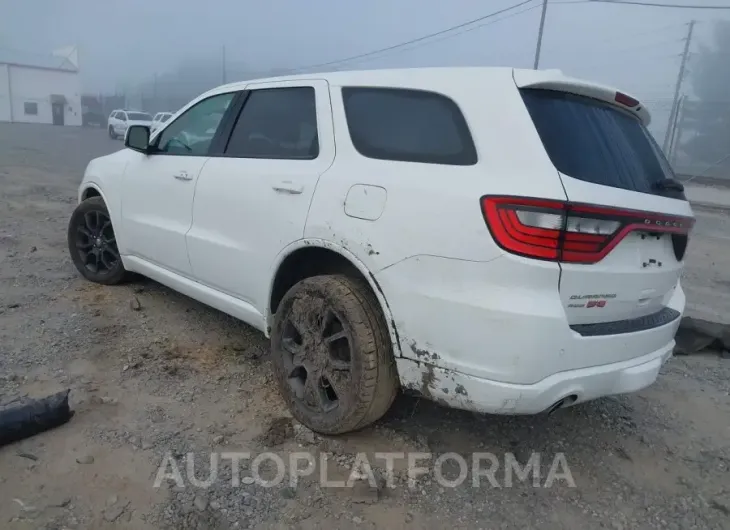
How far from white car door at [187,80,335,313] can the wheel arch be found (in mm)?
45

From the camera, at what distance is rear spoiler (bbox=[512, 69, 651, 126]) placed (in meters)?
2.40

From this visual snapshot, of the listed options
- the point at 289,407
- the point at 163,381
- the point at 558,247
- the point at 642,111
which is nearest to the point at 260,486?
the point at 289,407

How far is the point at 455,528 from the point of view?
2340mm

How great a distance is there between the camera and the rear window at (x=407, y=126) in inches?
96.3

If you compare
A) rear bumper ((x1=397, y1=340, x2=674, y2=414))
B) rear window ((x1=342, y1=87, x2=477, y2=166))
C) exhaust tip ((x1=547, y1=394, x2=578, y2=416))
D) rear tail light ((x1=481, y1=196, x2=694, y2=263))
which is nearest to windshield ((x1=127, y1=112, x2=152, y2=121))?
rear window ((x1=342, y1=87, x2=477, y2=166))

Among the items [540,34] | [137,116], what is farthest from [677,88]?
[137,116]

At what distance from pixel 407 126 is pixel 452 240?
2.21 ft

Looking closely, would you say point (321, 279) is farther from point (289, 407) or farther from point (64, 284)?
point (64, 284)

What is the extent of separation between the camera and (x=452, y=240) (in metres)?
2.27

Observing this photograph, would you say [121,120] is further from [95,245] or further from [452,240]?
[452,240]

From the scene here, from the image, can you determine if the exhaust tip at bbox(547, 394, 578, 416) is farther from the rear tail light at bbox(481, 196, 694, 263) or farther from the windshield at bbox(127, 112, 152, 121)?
the windshield at bbox(127, 112, 152, 121)

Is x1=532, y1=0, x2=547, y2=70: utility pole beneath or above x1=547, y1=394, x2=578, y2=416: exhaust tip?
above

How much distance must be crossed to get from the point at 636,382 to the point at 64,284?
4.39 metres

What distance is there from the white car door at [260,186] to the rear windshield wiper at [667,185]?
154 cm
